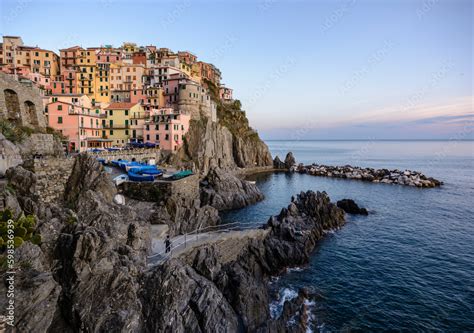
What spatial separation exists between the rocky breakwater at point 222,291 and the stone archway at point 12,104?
37.0m

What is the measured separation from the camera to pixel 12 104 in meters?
41.4

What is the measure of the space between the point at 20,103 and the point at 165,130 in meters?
32.4

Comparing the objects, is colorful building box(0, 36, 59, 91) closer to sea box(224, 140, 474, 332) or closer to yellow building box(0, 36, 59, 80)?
yellow building box(0, 36, 59, 80)

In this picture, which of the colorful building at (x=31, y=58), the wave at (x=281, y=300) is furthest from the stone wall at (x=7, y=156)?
the colorful building at (x=31, y=58)

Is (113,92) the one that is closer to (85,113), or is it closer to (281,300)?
(85,113)

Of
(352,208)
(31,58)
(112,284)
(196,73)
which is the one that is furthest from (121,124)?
(112,284)

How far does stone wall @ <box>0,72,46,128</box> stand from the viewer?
39375 millimetres

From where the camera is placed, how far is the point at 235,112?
108188 millimetres

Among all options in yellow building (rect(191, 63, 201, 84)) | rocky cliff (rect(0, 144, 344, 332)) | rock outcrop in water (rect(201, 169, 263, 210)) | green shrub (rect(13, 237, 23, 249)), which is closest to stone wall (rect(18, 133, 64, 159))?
rocky cliff (rect(0, 144, 344, 332))

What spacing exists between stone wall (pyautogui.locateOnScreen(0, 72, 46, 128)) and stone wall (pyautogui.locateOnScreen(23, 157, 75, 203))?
1826 cm

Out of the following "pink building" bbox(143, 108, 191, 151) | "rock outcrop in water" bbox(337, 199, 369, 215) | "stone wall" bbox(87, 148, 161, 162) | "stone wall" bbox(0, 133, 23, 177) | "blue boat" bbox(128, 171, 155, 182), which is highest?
"pink building" bbox(143, 108, 191, 151)

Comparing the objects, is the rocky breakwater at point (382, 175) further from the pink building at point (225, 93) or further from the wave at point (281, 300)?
the wave at point (281, 300)

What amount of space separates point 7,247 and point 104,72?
86535mm

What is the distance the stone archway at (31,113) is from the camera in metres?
45.0
